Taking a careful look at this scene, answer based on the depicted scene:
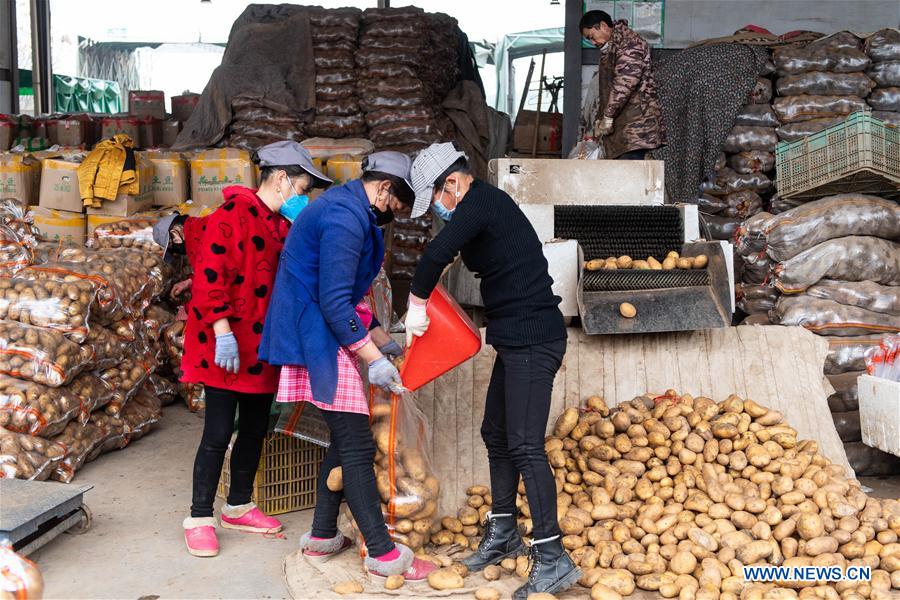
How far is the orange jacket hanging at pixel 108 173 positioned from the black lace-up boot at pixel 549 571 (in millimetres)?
3870

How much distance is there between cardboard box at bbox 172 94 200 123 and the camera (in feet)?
28.4

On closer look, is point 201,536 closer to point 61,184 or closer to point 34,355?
point 34,355

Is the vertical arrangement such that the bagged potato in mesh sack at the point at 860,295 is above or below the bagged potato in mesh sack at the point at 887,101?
below

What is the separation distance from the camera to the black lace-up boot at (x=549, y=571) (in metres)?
3.11

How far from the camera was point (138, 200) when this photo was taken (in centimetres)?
601

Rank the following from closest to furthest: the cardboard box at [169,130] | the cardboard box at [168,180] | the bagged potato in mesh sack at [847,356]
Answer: the bagged potato in mesh sack at [847,356], the cardboard box at [168,180], the cardboard box at [169,130]

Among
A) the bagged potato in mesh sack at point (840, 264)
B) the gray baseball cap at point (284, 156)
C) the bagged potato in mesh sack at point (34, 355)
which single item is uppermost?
the gray baseball cap at point (284, 156)

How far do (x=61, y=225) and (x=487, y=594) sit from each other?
4.14 metres

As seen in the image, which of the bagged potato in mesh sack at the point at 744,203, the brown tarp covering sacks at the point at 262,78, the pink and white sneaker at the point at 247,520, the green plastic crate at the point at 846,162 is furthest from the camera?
the brown tarp covering sacks at the point at 262,78

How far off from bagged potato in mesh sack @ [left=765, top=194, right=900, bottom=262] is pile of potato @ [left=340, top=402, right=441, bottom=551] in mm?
2661

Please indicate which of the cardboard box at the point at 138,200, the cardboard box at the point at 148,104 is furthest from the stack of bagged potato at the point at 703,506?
the cardboard box at the point at 148,104

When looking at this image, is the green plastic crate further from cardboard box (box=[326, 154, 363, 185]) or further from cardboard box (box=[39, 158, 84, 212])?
cardboard box (box=[39, 158, 84, 212])

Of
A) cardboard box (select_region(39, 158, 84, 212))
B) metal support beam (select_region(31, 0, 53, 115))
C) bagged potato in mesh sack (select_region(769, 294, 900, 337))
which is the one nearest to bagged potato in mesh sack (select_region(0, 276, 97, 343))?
cardboard box (select_region(39, 158, 84, 212))

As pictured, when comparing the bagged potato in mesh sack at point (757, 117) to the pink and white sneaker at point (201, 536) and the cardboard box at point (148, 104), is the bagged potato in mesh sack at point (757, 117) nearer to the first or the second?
the pink and white sneaker at point (201, 536)
